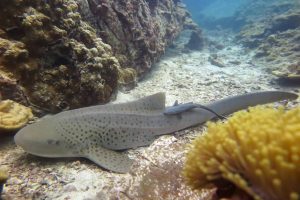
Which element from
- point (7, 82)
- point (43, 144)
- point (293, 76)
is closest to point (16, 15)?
point (7, 82)

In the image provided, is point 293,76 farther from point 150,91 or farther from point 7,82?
point 7,82

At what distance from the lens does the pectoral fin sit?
379 centimetres

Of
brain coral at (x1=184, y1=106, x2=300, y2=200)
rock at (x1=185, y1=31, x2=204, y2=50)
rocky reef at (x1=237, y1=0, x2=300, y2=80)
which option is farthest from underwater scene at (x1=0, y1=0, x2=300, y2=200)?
rock at (x1=185, y1=31, x2=204, y2=50)

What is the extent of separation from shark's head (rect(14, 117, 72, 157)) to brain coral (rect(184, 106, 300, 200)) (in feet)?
6.91

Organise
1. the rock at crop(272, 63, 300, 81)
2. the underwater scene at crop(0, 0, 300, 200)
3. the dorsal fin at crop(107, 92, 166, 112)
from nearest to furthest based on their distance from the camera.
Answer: the underwater scene at crop(0, 0, 300, 200) < the dorsal fin at crop(107, 92, 166, 112) < the rock at crop(272, 63, 300, 81)

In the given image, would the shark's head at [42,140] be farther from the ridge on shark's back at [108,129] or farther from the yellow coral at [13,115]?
the yellow coral at [13,115]

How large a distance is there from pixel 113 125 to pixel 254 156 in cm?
285

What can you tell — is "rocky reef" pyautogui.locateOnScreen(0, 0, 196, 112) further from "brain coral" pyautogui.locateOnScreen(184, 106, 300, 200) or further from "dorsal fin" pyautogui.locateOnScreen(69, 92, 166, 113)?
"brain coral" pyautogui.locateOnScreen(184, 106, 300, 200)

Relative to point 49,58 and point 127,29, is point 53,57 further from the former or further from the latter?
point 127,29

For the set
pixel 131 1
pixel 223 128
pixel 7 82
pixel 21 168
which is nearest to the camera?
pixel 223 128

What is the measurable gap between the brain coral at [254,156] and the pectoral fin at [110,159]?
1.51 metres

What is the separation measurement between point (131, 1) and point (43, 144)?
608 centimetres

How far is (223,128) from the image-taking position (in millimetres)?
2354

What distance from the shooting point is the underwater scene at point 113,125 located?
2.04 m
